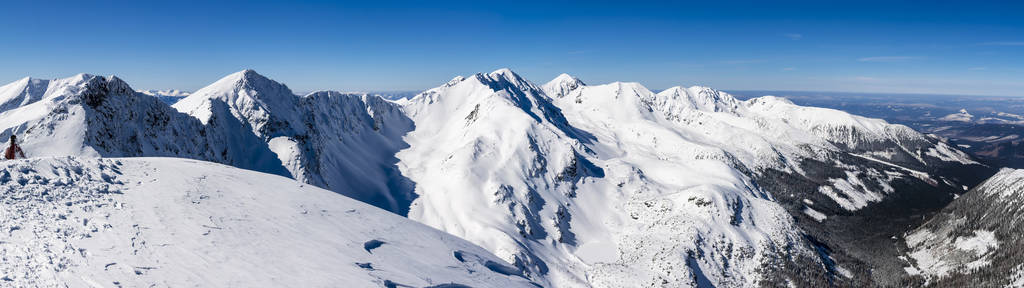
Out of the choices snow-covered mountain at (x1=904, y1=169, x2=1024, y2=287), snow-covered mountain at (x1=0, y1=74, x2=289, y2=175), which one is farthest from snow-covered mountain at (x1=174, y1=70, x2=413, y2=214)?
snow-covered mountain at (x1=904, y1=169, x2=1024, y2=287)

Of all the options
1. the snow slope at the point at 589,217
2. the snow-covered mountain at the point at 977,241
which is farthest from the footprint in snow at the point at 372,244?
the snow-covered mountain at the point at 977,241

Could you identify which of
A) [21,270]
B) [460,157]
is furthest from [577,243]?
[21,270]

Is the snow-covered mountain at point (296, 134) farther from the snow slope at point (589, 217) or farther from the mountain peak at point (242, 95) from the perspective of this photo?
the snow slope at point (589, 217)

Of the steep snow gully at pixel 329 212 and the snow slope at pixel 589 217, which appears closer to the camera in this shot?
the steep snow gully at pixel 329 212

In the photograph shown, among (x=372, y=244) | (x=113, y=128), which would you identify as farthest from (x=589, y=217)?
(x=372, y=244)

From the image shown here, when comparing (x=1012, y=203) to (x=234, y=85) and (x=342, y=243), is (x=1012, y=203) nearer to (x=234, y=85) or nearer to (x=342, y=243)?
(x=342, y=243)

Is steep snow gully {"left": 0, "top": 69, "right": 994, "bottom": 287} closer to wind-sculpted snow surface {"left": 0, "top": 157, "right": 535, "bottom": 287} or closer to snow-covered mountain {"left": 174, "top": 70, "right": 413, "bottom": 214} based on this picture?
wind-sculpted snow surface {"left": 0, "top": 157, "right": 535, "bottom": 287}
